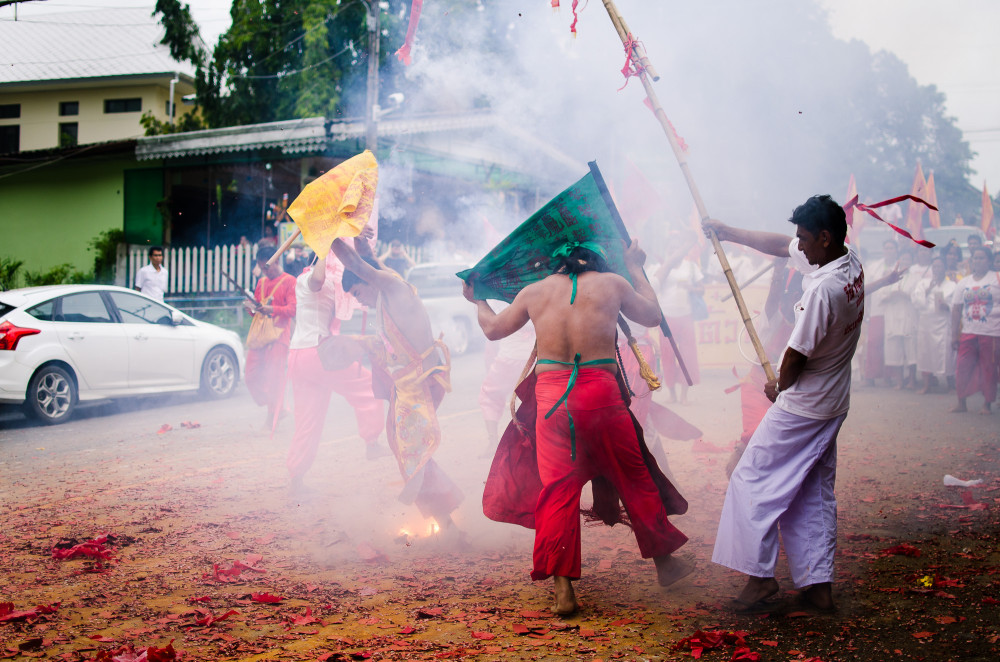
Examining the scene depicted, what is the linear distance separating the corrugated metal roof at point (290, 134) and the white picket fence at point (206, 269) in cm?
219

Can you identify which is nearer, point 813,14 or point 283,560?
point 283,560

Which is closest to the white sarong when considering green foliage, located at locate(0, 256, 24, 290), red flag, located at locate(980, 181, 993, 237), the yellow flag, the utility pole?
the yellow flag

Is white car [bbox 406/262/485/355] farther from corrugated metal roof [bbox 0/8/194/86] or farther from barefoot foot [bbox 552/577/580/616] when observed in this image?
barefoot foot [bbox 552/577/580/616]

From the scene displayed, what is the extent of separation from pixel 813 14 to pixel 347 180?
57.4 feet

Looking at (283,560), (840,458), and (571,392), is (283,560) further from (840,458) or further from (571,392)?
(840,458)

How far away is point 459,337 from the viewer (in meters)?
15.3

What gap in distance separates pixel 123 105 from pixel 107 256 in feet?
41.8

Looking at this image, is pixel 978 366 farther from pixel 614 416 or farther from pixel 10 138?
pixel 10 138

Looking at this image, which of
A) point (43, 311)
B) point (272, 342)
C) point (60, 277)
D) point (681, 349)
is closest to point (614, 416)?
point (272, 342)

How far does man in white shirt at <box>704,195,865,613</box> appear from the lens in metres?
3.39

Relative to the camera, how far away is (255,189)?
1873 centimetres

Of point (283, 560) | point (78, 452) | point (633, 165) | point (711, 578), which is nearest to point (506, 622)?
point (711, 578)

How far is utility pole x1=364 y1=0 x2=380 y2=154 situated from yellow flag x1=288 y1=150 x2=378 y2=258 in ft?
30.0

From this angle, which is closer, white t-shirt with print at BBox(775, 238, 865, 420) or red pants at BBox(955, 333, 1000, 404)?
white t-shirt with print at BBox(775, 238, 865, 420)
